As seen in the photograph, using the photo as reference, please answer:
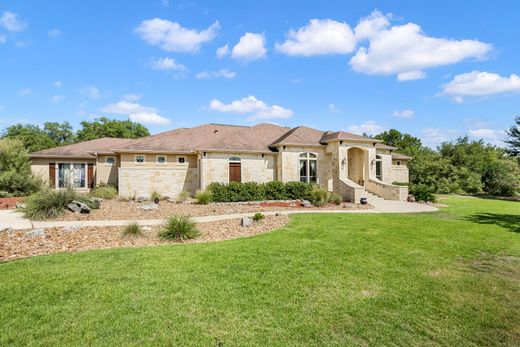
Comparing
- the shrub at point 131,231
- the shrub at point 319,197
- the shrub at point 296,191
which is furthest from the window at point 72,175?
the shrub at point 319,197

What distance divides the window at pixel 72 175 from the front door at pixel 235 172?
1279 centimetres

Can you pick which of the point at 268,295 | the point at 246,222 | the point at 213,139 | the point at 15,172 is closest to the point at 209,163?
the point at 213,139

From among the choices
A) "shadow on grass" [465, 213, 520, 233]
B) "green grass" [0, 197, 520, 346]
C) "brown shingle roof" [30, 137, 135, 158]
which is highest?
"brown shingle roof" [30, 137, 135, 158]

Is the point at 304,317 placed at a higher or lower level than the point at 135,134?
lower

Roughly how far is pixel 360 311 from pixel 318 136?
75.8 ft

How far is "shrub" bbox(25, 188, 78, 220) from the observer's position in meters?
11.8

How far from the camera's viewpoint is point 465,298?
15.7 ft

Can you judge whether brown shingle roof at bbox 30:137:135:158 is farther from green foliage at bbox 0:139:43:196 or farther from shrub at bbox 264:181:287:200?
shrub at bbox 264:181:287:200

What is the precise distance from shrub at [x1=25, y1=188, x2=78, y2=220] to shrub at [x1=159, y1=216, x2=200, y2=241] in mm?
6269

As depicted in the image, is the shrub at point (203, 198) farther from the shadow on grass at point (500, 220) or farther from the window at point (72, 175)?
the shadow on grass at point (500, 220)

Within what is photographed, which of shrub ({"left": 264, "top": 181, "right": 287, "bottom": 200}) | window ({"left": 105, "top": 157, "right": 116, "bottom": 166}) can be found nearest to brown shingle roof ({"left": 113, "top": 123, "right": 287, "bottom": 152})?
window ({"left": 105, "top": 157, "right": 116, "bottom": 166})

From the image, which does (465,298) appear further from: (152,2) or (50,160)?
(50,160)

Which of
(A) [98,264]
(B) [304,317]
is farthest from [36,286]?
(B) [304,317]

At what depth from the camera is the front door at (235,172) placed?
2288cm
